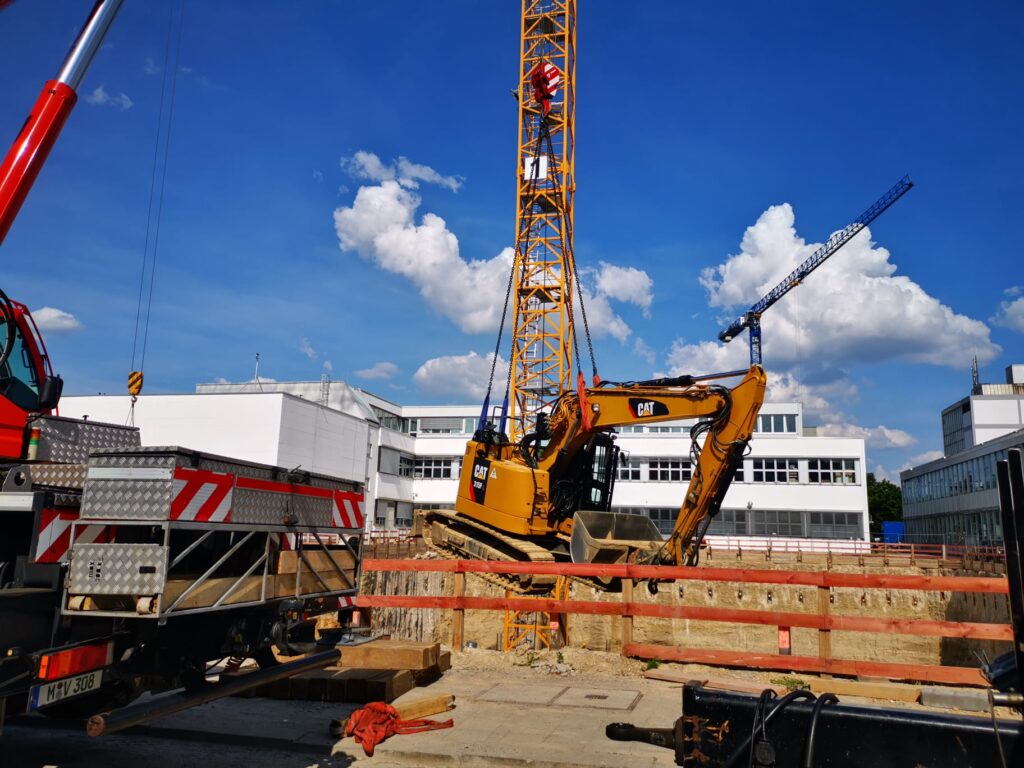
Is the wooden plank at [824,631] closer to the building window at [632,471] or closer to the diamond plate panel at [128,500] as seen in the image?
the diamond plate panel at [128,500]

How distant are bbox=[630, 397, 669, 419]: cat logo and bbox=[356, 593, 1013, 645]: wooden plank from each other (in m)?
4.13

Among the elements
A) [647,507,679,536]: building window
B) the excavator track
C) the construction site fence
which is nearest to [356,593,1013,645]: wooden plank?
the construction site fence

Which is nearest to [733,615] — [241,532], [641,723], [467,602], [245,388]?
[641,723]

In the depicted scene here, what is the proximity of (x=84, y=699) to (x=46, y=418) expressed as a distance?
8.31 feet

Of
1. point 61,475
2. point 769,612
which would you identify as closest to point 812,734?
point 61,475

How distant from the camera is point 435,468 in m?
55.6

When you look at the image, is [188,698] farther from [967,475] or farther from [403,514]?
[967,475]

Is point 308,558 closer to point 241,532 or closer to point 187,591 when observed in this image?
point 241,532

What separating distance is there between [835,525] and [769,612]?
→ 1639 inches

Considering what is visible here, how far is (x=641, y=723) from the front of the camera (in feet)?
24.0

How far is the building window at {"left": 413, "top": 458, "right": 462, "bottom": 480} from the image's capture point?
181 ft

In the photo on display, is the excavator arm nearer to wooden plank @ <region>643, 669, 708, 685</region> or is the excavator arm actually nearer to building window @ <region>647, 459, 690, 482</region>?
wooden plank @ <region>643, 669, 708, 685</region>

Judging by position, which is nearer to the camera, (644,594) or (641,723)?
(641,723)

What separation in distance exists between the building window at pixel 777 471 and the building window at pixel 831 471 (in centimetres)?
86
